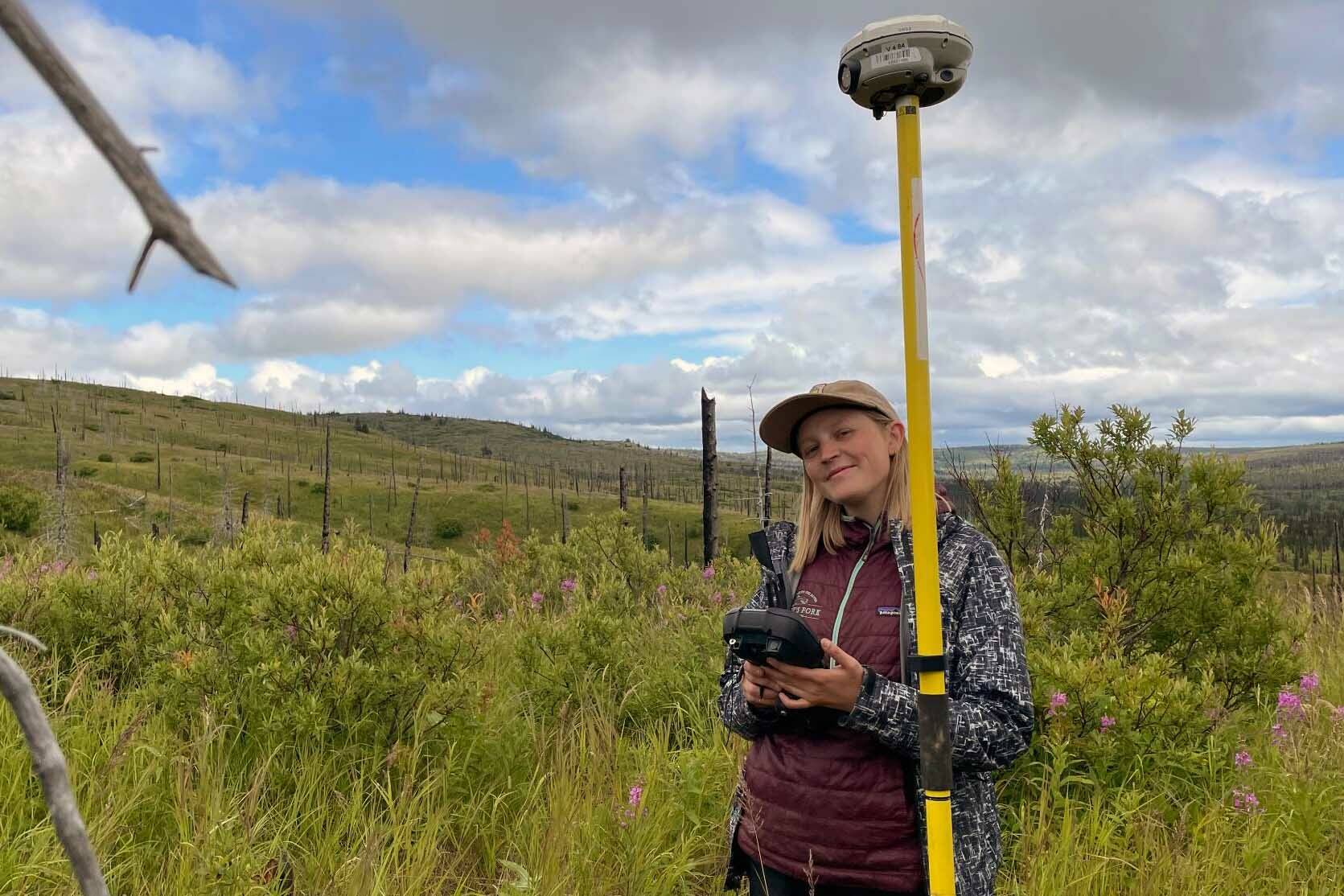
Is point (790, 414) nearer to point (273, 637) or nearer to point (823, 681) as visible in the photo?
point (823, 681)

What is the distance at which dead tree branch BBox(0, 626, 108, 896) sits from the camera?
1.89ft

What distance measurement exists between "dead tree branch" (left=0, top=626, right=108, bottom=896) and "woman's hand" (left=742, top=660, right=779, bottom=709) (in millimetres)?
1854

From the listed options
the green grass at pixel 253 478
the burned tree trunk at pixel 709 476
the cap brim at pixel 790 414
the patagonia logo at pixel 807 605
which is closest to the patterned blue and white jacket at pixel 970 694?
the patagonia logo at pixel 807 605

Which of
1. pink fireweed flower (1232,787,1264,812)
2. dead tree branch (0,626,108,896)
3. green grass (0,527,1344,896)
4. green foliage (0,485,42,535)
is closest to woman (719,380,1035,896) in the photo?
green grass (0,527,1344,896)

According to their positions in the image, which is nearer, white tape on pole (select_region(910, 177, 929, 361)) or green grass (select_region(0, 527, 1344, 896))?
white tape on pole (select_region(910, 177, 929, 361))

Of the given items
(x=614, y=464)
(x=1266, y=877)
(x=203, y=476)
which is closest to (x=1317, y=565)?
(x=1266, y=877)

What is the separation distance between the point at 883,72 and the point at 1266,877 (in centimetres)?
309

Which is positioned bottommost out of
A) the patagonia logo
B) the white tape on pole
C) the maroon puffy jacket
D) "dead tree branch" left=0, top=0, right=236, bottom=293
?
the maroon puffy jacket

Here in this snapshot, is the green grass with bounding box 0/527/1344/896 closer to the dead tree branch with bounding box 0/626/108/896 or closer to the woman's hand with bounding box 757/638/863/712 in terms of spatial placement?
the woman's hand with bounding box 757/638/863/712

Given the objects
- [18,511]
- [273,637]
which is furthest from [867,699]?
[18,511]

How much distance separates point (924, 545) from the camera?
213 centimetres

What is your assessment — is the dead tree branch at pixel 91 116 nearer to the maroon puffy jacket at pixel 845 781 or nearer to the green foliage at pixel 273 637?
the maroon puffy jacket at pixel 845 781

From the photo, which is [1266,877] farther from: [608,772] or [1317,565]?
[1317,565]

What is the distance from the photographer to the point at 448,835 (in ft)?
11.4
